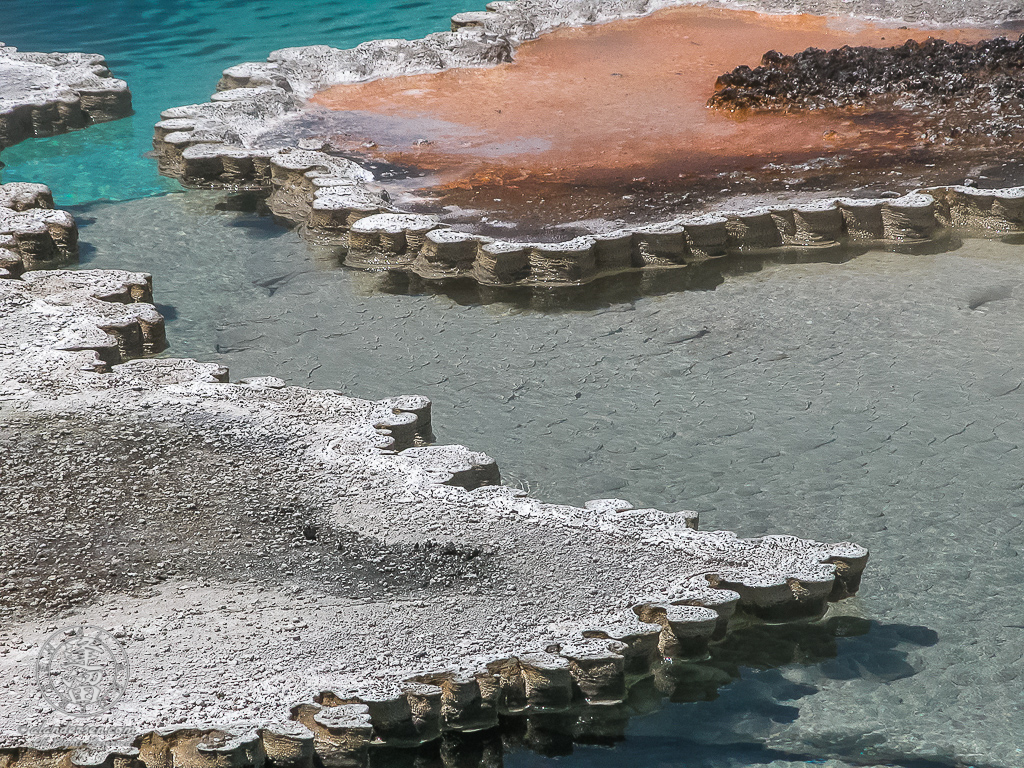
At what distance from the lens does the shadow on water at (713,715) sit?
300cm

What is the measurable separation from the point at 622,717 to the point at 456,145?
19.2ft

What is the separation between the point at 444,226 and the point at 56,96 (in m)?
4.54

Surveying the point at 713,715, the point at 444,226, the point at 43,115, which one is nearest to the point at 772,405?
the point at 713,715

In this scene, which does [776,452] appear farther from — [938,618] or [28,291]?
[28,291]

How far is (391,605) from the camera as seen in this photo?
10.8 ft

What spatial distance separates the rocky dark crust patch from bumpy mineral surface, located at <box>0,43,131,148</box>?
16.5 ft

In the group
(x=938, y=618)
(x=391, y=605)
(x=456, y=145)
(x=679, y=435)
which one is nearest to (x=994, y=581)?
(x=938, y=618)

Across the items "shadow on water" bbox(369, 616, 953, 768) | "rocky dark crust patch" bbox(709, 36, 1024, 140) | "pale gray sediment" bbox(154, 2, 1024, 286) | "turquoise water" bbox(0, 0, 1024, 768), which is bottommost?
"shadow on water" bbox(369, 616, 953, 768)

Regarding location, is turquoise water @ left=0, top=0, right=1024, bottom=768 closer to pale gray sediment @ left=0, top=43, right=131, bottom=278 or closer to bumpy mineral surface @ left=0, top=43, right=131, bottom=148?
pale gray sediment @ left=0, top=43, right=131, bottom=278

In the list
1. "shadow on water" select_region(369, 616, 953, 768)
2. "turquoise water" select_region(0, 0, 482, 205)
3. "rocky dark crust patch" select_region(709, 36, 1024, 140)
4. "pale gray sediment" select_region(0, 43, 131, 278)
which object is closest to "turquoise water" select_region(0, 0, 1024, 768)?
"shadow on water" select_region(369, 616, 953, 768)

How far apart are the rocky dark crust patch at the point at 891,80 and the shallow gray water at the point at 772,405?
2899mm

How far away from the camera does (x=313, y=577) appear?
11.3ft

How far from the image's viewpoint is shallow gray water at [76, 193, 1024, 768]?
3.15 m

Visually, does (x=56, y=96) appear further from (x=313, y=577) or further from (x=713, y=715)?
(x=713, y=715)
